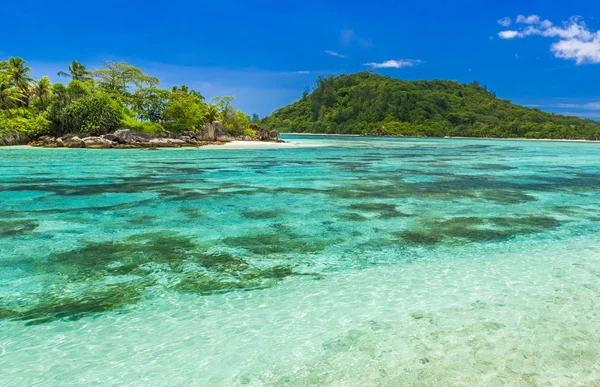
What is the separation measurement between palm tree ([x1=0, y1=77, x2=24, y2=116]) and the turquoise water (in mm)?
49017

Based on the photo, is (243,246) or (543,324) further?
(243,246)

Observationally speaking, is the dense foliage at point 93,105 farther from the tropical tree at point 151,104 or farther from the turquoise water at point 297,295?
the turquoise water at point 297,295

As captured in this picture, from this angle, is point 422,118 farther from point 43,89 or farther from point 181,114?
point 43,89

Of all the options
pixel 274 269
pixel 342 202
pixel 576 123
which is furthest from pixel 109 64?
pixel 576 123

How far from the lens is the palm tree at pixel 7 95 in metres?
50.7

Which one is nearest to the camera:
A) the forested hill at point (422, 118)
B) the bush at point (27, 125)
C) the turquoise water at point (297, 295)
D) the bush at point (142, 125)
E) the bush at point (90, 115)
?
the turquoise water at point (297, 295)

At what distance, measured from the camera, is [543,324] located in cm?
494

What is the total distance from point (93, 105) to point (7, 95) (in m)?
11.3

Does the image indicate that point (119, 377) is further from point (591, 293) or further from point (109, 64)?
point (109, 64)

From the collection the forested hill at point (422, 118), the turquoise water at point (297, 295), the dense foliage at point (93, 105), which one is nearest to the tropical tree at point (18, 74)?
the dense foliage at point (93, 105)

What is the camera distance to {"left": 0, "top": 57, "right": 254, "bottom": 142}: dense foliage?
49.7m

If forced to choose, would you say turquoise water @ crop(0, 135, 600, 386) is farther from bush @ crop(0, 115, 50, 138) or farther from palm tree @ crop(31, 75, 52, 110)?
palm tree @ crop(31, 75, 52, 110)

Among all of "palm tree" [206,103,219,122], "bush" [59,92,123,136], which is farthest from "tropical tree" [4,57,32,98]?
"palm tree" [206,103,219,122]

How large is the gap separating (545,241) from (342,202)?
6188 millimetres
